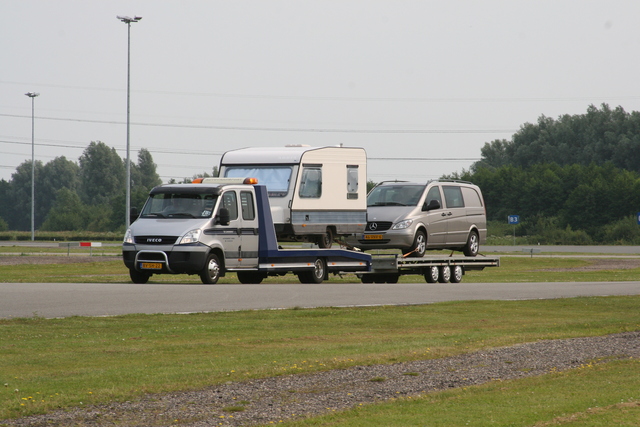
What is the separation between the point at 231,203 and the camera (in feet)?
75.3

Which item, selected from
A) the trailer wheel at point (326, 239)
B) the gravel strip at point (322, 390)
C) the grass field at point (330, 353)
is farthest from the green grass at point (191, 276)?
the gravel strip at point (322, 390)

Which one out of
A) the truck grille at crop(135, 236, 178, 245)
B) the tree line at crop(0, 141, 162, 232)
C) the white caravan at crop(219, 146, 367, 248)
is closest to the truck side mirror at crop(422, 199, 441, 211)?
the white caravan at crop(219, 146, 367, 248)

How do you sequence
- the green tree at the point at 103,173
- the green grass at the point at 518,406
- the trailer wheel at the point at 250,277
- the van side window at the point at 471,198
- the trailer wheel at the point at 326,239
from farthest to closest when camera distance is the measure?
1. the green tree at the point at 103,173
2. the van side window at the point at 471,198
3. the trailer wheel at the point at 250,277
4. the trailer wheel at the point at 326,239
5. the green grass at the point at 518,406

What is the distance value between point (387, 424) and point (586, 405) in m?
1.96

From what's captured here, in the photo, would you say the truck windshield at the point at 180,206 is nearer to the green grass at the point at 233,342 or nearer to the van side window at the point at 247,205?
the van side window at the point at 247,205

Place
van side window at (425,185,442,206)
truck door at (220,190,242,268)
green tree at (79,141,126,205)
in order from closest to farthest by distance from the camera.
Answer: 1. truck door at (220,190,242,268)
2. van side window at (425,185,442,206)
3. green tree at (79,141,126,205)

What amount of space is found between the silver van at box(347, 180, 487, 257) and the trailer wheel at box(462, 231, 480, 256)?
176mm

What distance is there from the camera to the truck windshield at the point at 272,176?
23328mm

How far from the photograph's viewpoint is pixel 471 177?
9919cm

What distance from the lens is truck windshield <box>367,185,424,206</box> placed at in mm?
25125

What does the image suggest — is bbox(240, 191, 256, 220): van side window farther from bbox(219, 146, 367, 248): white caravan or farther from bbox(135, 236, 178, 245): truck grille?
bbox(135, 236, 178, 245): truck grille

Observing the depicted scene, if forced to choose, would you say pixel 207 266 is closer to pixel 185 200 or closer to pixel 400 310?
pixel 185 200

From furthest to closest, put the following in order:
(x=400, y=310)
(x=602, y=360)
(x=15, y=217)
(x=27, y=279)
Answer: (x=15, y=217), (x=27, y=279), (x=400, y=310), (x=602, y=360)

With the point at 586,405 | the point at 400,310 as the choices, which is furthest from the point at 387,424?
the point at 400,310
